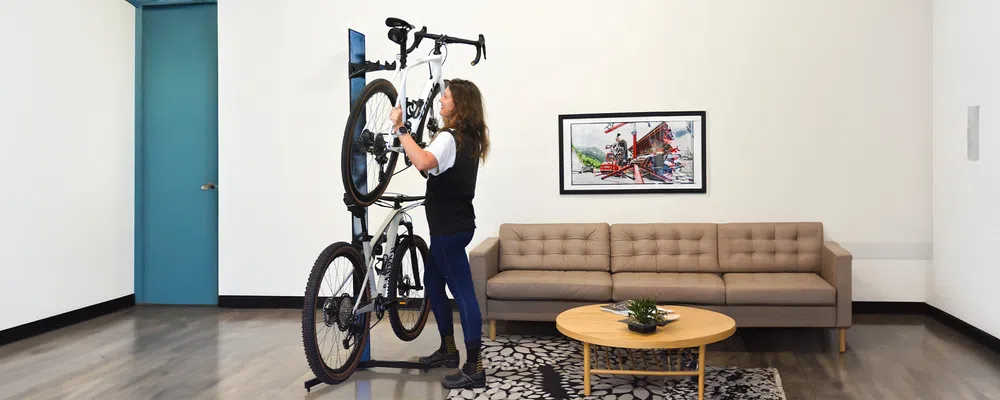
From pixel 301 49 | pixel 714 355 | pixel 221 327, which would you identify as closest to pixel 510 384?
pixel 714 355

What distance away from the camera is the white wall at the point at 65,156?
15.2 ft

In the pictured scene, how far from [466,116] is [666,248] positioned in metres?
2.22

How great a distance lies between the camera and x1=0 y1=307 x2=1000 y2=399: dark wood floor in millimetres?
3393

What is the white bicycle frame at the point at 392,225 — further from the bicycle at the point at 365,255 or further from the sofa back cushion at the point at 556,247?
the sofa back cushion at the point at 556,247

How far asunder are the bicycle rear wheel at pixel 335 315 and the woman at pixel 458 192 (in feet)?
1.40

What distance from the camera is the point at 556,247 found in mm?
4953

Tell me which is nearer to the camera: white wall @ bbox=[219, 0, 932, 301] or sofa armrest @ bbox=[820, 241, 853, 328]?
sofa armrest @ bbox=[820, 241, 853, 328]

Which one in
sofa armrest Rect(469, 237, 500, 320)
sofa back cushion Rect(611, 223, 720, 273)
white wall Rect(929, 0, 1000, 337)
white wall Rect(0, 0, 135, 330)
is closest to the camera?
white wall Rect(929, 0, 1000, 337)

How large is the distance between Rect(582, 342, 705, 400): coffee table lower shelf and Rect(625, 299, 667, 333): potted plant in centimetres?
22

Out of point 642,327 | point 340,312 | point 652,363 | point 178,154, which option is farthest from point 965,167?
point 178,154

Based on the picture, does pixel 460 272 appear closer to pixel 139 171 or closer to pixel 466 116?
pixel 466 116

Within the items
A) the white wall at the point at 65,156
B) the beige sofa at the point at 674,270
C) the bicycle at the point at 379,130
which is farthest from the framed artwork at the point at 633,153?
the white wall at the point at 65,156

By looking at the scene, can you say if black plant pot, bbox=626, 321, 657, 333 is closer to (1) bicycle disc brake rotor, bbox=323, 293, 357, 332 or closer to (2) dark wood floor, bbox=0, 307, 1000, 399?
(2) dark wood floor, bbox=0, 307, 1000, 399

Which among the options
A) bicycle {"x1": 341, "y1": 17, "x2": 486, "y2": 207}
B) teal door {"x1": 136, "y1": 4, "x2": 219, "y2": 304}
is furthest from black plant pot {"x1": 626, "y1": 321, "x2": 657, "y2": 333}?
teal door {"x1": 136, "y1": 4, "x2": 219, "y2": 304}
